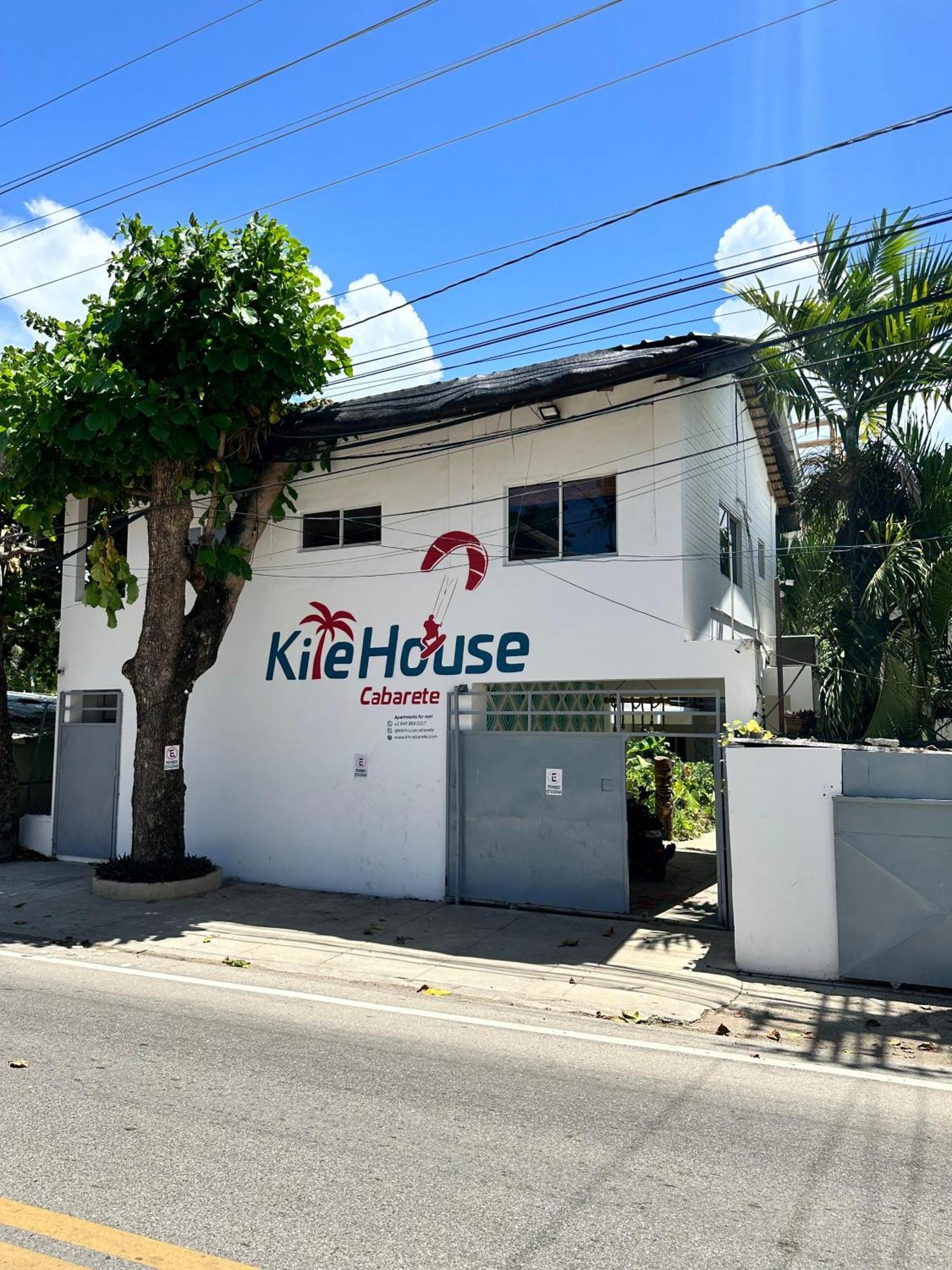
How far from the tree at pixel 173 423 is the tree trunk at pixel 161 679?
2 cm

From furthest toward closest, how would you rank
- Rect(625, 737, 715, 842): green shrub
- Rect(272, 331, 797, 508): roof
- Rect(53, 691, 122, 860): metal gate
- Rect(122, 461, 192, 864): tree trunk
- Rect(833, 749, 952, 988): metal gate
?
Rect(625, 737, 715, 842): green shrub
Rect(53, 691, 122, 860): metal gate
Rect(122, 461, 192, 864): tree trunk
Rect(272, 331, 797, 508): roof
Rect(833, 749, 952, 988): metal gate

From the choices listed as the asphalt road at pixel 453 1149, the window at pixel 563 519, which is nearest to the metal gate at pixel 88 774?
the window at pixel 563 519

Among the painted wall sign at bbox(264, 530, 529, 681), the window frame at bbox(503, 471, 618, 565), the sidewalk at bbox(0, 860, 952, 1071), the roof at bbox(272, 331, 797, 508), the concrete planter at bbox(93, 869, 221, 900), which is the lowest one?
the sidewalk at bbox(0, 860, 952, 1071)

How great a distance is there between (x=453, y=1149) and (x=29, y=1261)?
188cm

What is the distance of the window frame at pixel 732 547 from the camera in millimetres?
13250

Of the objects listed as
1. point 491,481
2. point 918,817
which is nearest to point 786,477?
point 491,481

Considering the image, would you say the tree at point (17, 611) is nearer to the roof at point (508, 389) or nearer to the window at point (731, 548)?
the roof at point (508, 389)

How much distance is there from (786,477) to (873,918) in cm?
1203

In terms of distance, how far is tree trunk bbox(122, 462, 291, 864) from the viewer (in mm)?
12258

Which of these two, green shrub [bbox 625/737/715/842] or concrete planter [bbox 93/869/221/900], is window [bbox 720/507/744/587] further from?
concrete planter [bbox 93/869/221/900]

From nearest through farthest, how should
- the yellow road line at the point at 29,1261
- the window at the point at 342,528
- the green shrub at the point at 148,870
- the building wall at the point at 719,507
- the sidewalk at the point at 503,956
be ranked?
the yellow road line at the point at 29,1261
the sidewalk at the point at 503,956
the building wall at the point at 719,507
the green shrub at the point at 148,870
the window at the point at 342,528

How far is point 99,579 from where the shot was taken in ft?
42.1

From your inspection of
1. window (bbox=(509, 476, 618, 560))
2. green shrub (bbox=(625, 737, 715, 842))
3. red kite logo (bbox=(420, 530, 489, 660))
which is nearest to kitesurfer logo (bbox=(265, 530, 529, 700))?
red kite logo (bbox=(420, 530, 489, 660))

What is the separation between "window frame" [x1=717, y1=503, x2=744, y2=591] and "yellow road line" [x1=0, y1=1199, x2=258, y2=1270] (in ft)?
34.7
